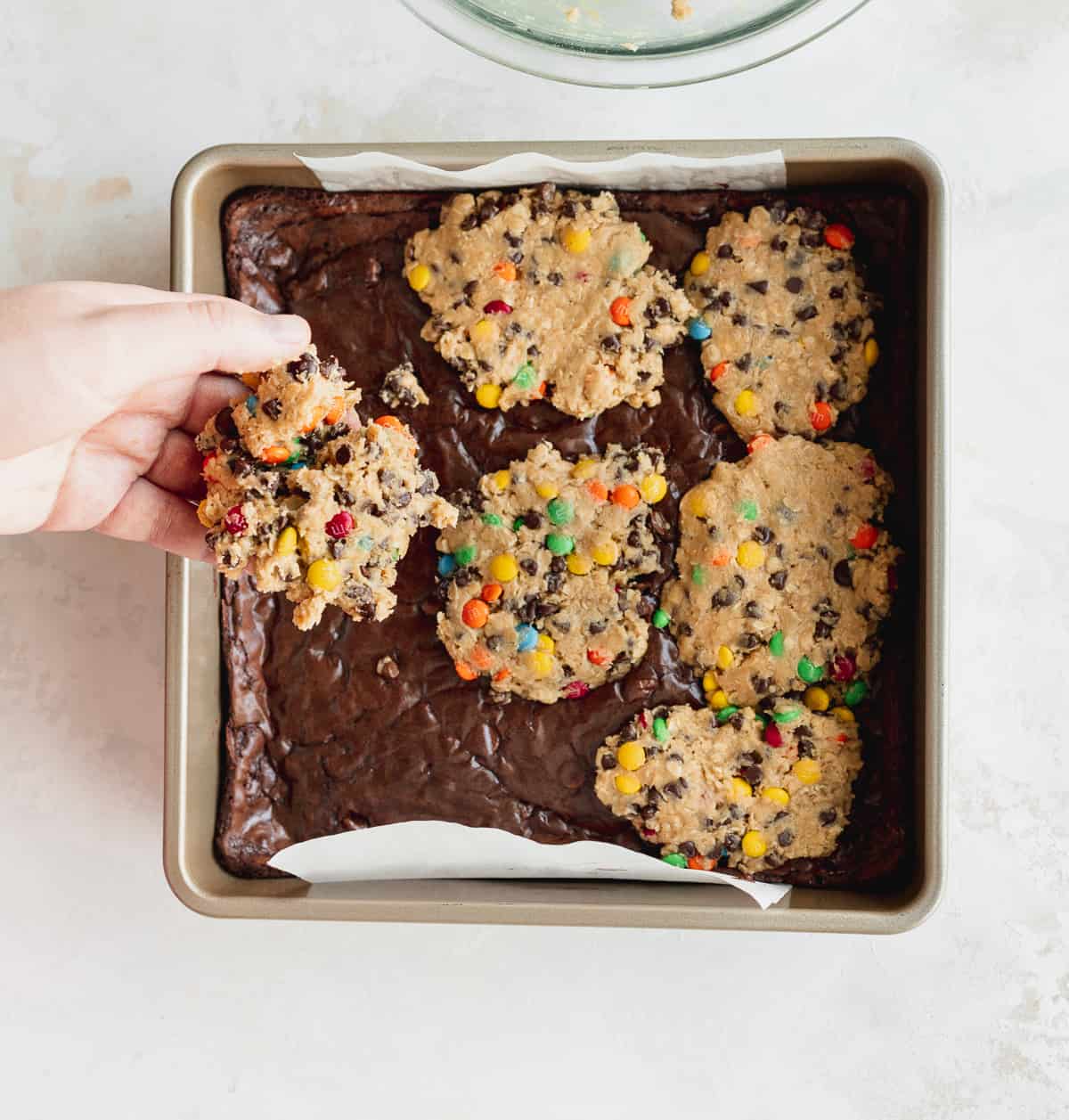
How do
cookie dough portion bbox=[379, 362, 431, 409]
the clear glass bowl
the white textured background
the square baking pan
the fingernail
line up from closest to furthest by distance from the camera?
the clear glass bowl → the fingernail → the square baking pan → cookie dough portion bbox=[379, 362, 431, 409] → the white textured background

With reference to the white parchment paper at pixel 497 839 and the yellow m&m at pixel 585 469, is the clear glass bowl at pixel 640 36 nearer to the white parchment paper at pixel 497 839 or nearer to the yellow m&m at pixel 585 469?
the white parchment paper at pixel 497 839

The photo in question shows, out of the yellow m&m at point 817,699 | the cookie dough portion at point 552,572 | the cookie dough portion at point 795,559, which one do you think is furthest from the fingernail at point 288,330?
the yellow m&m at point 817,699

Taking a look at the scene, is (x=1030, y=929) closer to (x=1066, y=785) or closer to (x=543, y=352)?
(x=1066, y=785)

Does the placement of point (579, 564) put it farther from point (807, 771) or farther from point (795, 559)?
point (807, 771)

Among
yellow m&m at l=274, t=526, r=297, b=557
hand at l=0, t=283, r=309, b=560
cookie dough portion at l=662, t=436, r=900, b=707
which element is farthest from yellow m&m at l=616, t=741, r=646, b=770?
hand at l=0, t=283, r=309, b=560

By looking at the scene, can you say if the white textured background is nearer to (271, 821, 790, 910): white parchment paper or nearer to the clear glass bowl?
(271, 821, 790, 910): white parchment paper

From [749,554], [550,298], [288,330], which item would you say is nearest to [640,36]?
[550,298]
